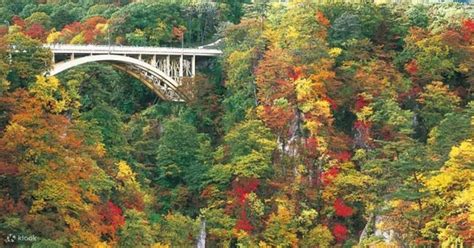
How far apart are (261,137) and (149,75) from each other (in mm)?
8130

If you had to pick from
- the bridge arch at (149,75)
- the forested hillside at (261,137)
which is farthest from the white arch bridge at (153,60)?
the forested hillside at (261,137)

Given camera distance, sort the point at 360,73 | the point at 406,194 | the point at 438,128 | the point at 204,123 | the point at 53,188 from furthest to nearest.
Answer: the point at 204,123
the point at 360,73
the point at 438,128
the point at 406,194
the point at 53,188

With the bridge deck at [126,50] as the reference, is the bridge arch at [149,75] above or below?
below

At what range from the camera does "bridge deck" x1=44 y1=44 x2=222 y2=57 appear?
32344 mm

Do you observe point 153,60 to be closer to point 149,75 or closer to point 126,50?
point 149,75

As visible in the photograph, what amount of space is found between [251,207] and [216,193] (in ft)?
6.70

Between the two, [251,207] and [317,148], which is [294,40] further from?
[251,207]

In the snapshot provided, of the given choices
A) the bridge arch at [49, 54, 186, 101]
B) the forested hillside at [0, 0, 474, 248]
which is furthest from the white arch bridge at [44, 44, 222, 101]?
the forested hillside at [0, 0, 474, 248]

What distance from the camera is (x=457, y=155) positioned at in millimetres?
25250

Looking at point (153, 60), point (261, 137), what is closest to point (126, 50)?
point (153, 60)

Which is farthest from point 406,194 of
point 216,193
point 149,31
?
point 149,31

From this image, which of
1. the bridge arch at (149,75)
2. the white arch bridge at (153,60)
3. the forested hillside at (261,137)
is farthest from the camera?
the bridge arch at (149,75)

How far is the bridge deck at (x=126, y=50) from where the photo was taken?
1273 inches

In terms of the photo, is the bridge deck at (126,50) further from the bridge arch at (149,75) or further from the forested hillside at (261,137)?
the forested hillside at (261,137)
